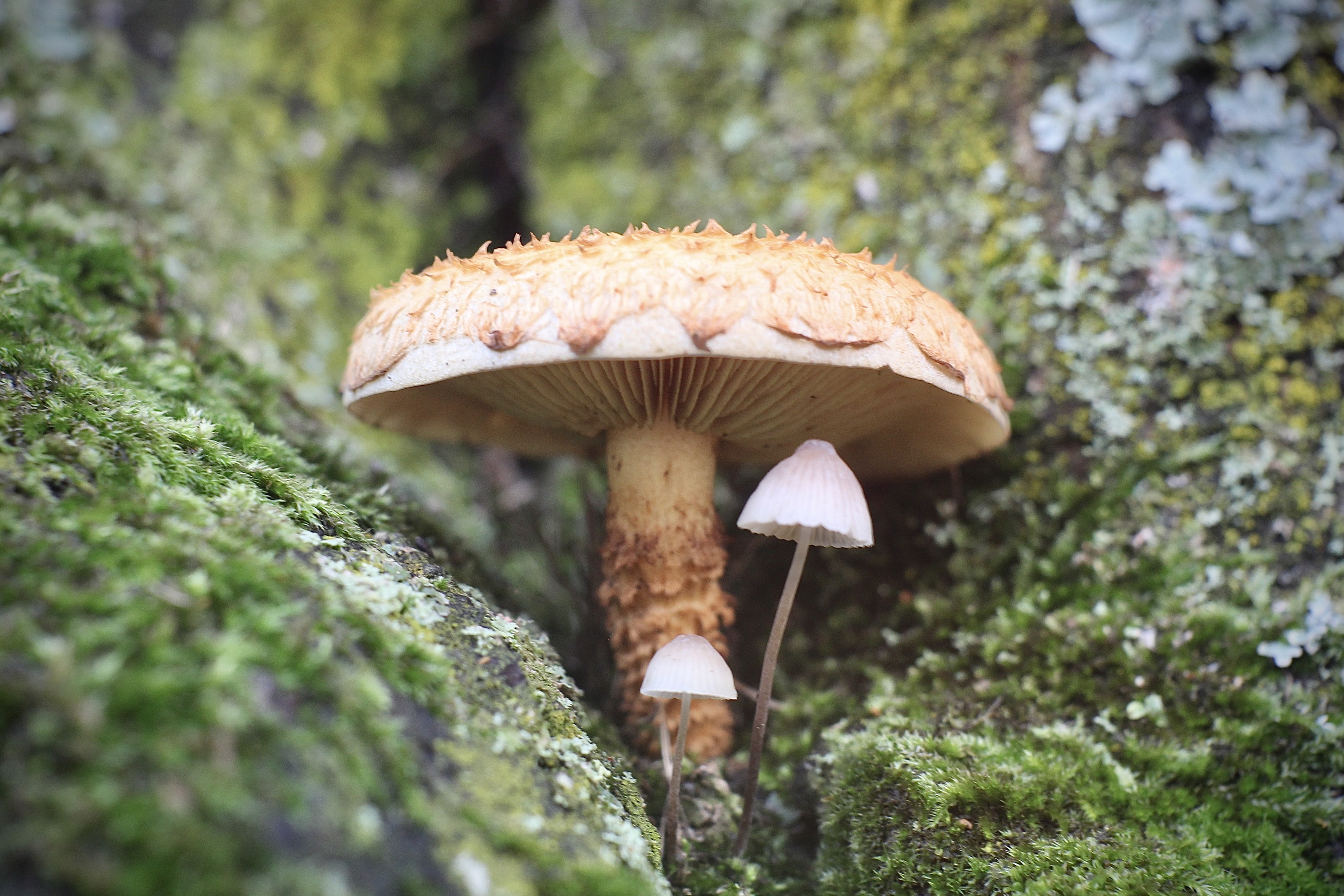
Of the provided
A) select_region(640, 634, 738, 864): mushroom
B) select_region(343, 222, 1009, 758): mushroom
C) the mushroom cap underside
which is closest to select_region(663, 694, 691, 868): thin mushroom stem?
select_region(640, 634, 738, 864): mushroom

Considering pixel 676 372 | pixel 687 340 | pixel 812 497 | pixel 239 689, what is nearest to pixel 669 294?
pixel 687 340

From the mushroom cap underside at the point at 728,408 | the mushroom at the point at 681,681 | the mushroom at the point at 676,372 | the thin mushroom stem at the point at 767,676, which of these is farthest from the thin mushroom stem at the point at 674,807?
the mushroom cap underside at the point at 728,408

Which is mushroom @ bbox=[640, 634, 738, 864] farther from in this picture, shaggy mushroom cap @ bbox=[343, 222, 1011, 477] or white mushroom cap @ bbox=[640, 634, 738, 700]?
shaggy mushroom cap @ bbox=[343, 222, 1011, 477]

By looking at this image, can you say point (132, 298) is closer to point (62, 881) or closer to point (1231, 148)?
point (62, 881)

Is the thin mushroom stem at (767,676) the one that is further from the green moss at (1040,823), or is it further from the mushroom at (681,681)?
the green moss at (1040,823)

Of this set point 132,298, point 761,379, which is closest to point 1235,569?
point 761,379

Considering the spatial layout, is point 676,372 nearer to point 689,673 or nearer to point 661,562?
point 661,562

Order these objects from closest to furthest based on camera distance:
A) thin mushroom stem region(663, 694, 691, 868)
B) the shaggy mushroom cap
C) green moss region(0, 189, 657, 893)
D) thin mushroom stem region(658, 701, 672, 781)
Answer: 1. green moss region(0, 189, 657, 893)
2. the shaggy mushroom cap
3. thin mushroom stem region(663, 694, 691, 868)
4. thin mushroom stem region(658, 701, 672, 781)
